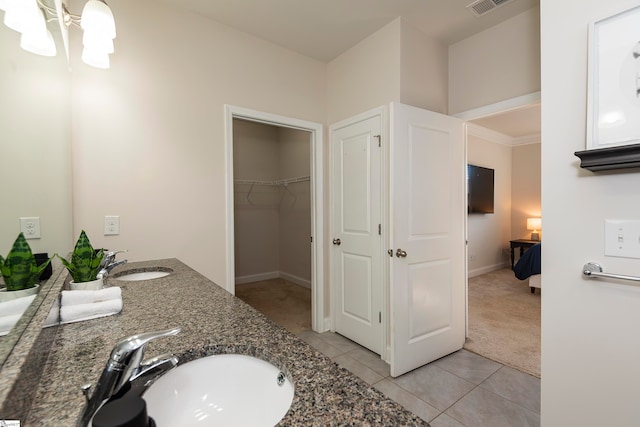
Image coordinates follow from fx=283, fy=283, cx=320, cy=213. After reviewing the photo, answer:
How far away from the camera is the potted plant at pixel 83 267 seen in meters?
1.08

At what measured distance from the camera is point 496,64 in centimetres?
228

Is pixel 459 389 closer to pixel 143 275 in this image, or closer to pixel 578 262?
pixel 578 262

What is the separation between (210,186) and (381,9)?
6.17 ft

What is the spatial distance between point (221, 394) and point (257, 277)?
→ 412cm

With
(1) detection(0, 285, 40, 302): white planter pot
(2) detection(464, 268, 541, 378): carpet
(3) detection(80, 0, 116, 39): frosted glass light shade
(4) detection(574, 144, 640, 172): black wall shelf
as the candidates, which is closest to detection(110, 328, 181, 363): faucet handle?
(1) detection(0, 285, 40, 302): white planter pot

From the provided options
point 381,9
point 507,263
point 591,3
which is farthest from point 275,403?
point 507,263

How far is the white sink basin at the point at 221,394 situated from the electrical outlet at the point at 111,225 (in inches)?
61.2

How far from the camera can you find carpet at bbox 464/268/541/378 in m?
2.35

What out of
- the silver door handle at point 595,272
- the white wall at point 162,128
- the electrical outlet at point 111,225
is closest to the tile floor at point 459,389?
the silver door handle at point 595,272

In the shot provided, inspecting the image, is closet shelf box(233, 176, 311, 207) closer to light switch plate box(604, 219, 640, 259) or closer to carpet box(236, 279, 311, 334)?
carpet box(236, 279, 311, 334)

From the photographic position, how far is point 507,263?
216 inches

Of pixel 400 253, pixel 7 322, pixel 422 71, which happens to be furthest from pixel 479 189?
pixel 7 322

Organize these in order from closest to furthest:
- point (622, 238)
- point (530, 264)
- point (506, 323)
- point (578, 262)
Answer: point (622, 238), point (578, 262), point (506, 323), point (530, 264)

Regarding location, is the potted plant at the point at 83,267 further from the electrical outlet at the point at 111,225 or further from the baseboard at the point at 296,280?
the baseboard at the point at 296,280
